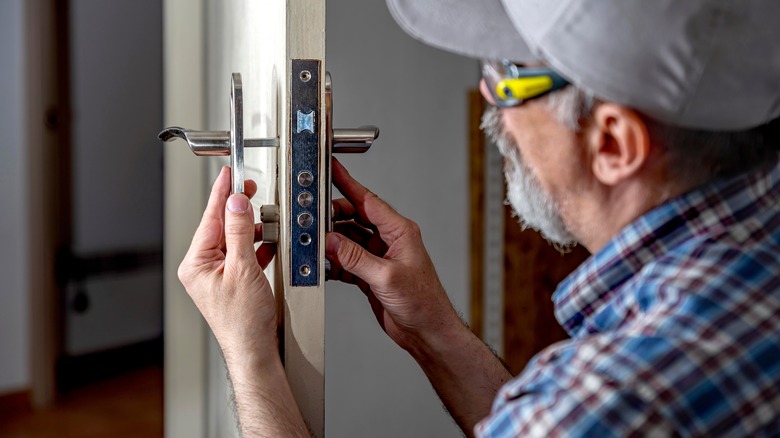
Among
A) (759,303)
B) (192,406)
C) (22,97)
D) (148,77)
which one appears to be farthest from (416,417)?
(759,303)

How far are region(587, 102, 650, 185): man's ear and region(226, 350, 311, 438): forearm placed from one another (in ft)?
1.14

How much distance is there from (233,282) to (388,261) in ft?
0.63

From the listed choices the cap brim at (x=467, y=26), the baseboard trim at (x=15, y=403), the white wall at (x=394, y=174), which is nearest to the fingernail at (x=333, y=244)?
the cap brim at (x=467, y=26)

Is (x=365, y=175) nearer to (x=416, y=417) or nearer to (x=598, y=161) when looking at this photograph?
(x=416, y=417)

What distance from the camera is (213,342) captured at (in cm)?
145

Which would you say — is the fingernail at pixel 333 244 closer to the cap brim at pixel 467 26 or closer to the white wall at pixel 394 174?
the cap brim at pixel 467 26

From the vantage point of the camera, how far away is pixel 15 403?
323 centimetres

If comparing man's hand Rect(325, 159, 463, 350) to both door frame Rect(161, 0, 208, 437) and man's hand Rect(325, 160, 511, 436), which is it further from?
door frame Rect(161, 0, 208, 437)

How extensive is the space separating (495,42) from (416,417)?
2048 mm

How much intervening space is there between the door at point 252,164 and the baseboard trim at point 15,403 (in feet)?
6.24

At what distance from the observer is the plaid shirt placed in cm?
58

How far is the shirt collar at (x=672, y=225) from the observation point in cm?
70

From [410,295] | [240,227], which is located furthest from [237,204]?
[410,295]

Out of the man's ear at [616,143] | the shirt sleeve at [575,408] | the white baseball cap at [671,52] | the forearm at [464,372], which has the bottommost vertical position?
the forearm at [464,372]
